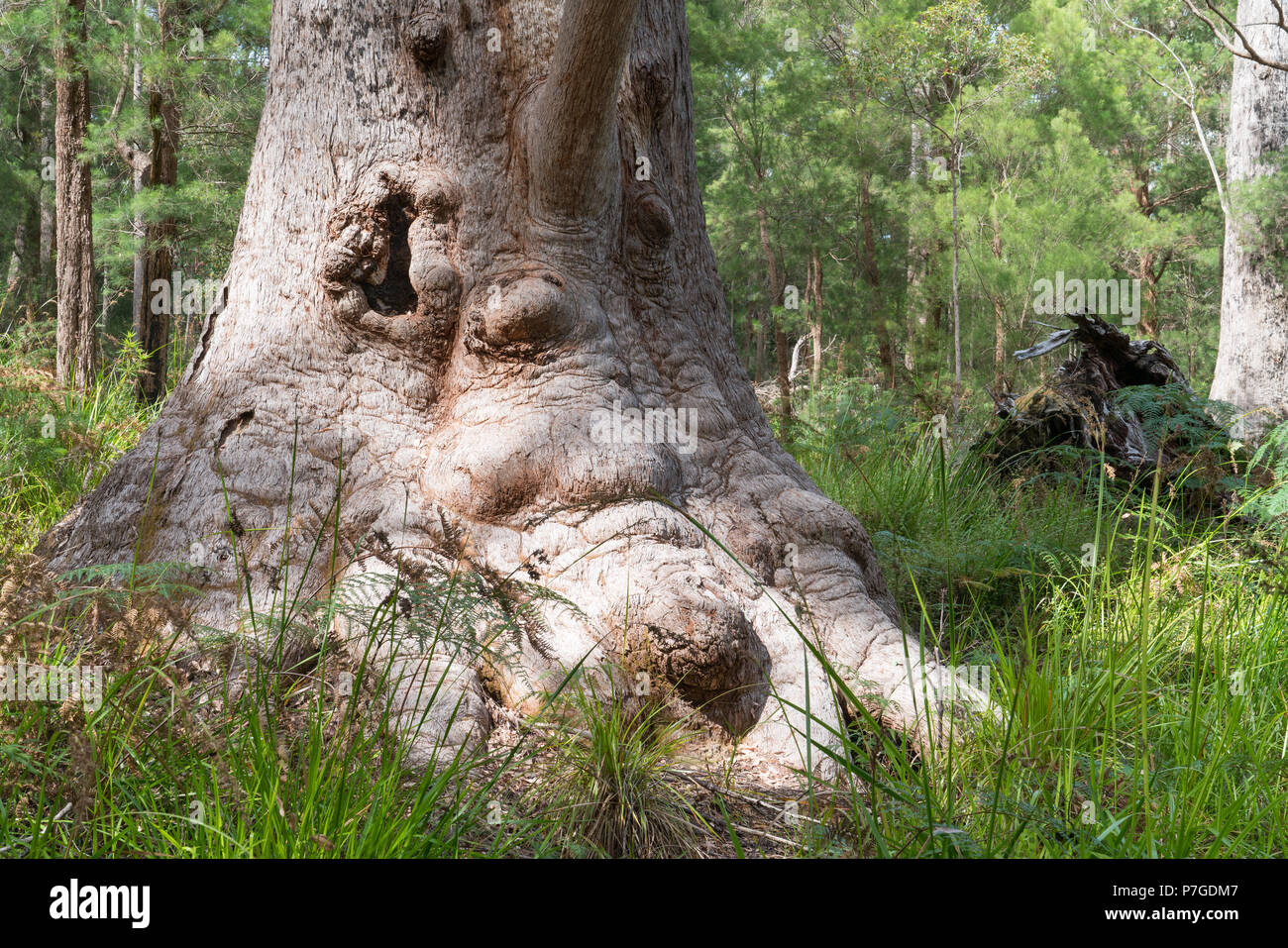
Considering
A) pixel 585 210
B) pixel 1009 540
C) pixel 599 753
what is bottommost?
pixel 599 753

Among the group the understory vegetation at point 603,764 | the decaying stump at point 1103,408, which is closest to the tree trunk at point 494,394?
the understory vegetation at point 603,764

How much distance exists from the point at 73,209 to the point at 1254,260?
35.5 ft

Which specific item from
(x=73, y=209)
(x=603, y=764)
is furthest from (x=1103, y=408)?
(x=73, y=209)

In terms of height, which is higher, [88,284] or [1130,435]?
[88,284]

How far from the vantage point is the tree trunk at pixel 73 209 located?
749 centimetres

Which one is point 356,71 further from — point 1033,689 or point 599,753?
point 1033,689

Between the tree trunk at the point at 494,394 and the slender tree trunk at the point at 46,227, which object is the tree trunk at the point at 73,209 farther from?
the slender tree trunk at the point at 46,227

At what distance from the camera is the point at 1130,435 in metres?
5.25

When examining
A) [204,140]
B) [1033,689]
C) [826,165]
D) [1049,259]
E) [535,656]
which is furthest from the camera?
[826,165]

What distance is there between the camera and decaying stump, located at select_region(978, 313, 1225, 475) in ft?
15.8

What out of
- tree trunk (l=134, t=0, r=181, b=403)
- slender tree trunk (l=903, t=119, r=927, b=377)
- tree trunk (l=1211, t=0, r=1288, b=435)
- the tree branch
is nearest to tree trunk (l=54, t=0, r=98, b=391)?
tree trunk (l=134, t=0, r=181, b=403)

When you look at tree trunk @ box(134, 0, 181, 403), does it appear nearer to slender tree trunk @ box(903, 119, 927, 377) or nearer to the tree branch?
the tree branch
